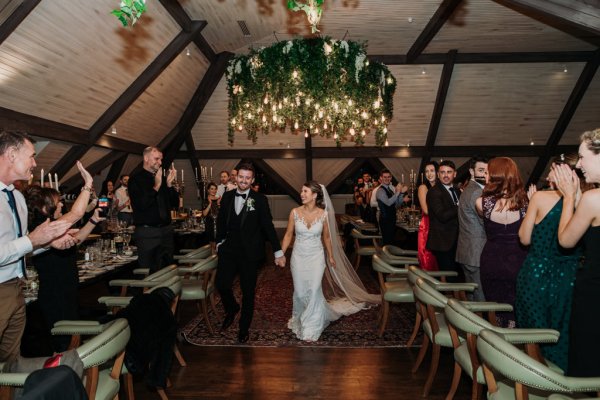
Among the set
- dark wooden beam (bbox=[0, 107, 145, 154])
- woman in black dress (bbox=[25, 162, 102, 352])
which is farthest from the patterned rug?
dark wooden beam (bbox=[0, 107, 145, 154])

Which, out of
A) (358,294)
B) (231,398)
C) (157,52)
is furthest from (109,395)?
(157,52)

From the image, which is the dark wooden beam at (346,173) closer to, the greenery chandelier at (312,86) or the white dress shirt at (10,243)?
the greenery chandelier at (312,86)

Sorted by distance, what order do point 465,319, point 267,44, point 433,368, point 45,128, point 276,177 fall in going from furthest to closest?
point 276,177 → point 267,44 → point 45,128 → point 433,368 → point 465,319

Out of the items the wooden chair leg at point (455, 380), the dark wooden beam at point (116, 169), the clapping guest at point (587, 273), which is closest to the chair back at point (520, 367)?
the clapping guest at point (587, 273)

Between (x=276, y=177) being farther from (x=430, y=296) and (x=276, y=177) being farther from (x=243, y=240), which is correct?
(x=430, y=296)

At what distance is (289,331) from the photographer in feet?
15.6

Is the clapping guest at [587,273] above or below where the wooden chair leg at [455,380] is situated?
above

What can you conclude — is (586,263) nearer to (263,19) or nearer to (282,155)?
(263,19)

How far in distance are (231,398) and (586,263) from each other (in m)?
2.50

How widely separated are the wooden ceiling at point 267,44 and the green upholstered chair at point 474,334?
4736 millimetres

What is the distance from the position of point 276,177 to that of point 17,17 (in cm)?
1063

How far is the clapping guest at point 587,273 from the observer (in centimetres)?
216

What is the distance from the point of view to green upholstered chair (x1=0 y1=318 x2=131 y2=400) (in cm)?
190

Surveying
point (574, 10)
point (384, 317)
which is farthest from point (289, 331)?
point (574, 10)
